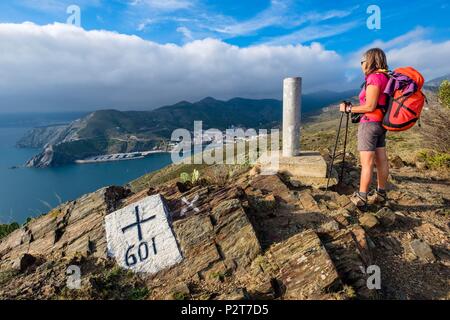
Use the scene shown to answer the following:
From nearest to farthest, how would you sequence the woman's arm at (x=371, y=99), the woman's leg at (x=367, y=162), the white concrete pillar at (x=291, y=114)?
1. the woman's arm at (x=371, y=99)
2. the woman's leg at (x=367, y=162)
3. the white concrete pillar at (x=291, y=114)

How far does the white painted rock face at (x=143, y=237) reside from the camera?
5098 mm

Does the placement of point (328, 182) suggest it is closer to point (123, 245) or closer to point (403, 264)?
point (403, 264)

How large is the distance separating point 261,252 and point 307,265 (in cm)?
91

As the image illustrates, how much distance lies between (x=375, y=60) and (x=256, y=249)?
4.36m

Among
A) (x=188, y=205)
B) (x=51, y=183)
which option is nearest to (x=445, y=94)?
(x=188, y=205)

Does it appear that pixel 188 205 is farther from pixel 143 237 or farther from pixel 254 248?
pixel 254 248

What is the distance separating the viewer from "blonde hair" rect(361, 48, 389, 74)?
5582mm

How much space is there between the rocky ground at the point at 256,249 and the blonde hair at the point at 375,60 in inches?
115

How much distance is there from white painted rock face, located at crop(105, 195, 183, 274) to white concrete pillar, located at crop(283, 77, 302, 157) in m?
4.74

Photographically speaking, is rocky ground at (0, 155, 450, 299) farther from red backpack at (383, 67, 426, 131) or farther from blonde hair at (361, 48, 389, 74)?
blonde hair at (361, 48, 389, 74)

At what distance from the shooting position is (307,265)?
432 cm

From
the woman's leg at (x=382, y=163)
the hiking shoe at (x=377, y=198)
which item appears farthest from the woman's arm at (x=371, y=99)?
the hiking shoe at (x=377, y=198)

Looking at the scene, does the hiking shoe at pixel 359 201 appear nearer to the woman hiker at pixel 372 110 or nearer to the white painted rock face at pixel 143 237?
the woman hiker at pixel 372 110

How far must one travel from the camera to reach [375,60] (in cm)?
561
